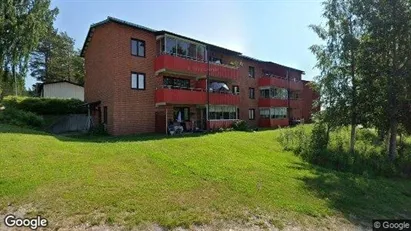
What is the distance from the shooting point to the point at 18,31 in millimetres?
28312

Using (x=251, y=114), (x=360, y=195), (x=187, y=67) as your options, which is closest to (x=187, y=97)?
(x=187, y=67)

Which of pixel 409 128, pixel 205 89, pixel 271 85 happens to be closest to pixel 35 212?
pixel 409 128

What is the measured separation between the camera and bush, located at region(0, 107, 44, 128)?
85.0 feet

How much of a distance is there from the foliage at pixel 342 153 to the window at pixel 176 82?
11.7m

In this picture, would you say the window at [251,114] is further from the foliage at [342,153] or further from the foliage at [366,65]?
the foliage at [366,65]

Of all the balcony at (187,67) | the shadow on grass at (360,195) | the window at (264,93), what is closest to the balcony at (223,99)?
the balcony at (187,67)

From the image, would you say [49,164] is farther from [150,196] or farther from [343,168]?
[343,168]

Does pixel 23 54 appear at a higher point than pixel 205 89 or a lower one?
higher

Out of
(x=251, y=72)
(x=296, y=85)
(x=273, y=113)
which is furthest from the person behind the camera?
(x=296, y=85)

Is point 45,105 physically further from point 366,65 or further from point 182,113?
point 366,65

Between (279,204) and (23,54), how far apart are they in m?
28.3

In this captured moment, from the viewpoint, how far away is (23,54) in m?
29.6

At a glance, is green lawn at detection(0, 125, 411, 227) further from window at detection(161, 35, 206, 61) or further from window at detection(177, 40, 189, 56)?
window at detection(177, 40, 189, 56)

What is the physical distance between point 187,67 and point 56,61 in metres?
39.4
